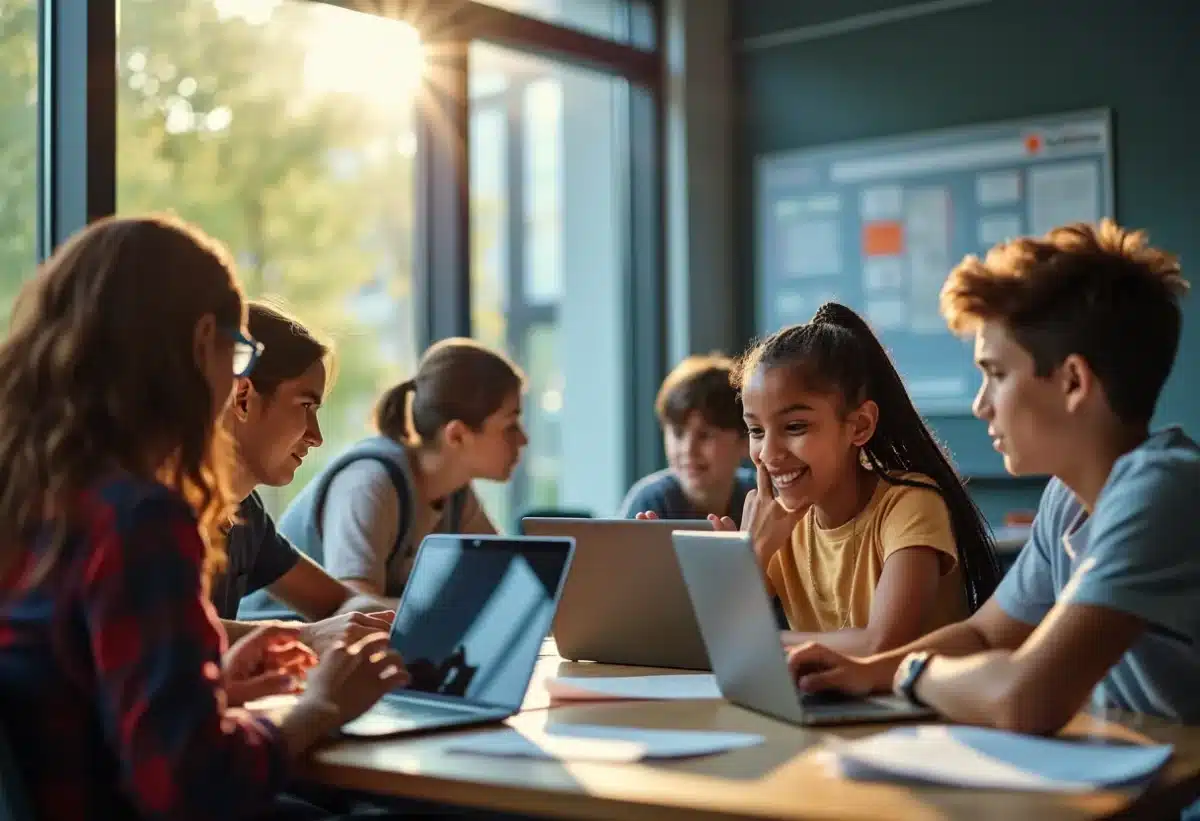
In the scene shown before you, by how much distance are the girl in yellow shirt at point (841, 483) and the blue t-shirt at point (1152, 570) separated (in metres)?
0.50

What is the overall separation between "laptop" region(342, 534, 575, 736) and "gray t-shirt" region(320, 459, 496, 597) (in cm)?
117

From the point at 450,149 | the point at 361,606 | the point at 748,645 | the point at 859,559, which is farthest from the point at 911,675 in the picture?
the point at 450,149

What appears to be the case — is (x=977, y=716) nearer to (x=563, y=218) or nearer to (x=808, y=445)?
(x=808, y=445)

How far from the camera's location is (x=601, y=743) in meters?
1.38

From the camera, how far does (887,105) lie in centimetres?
470

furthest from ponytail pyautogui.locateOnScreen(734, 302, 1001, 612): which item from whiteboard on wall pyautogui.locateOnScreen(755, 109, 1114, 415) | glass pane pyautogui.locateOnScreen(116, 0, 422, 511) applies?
whiteboard on wall pyautogui.locateOnScreen(755, 109, 1114, 415)

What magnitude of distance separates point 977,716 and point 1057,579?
12.2 inches

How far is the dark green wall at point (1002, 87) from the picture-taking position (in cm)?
414

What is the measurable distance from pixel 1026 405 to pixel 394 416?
6.40ft

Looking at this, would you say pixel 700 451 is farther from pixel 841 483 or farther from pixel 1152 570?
pixel 1152 570

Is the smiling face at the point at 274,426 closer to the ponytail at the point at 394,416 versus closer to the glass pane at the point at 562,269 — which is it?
the ponytail at the point at 394,416

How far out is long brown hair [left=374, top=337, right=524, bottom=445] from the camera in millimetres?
3230

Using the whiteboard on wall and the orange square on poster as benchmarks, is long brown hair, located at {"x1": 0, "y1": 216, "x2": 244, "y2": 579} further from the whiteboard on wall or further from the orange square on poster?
the orange square on poster

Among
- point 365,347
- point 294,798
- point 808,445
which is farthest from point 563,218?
point 294,798
